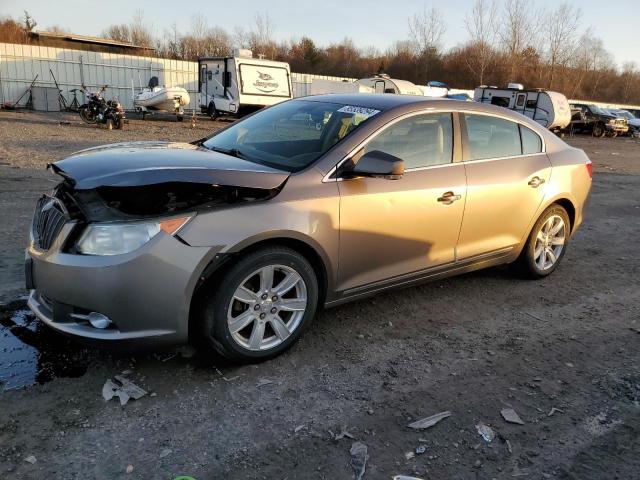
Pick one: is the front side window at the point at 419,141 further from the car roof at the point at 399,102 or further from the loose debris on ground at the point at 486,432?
the loose debris on ground at the point at 486,432

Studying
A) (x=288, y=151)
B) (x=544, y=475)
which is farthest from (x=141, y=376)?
(x=544, y=475)

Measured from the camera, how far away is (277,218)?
10.4 feet

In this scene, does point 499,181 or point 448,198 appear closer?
point 448,198

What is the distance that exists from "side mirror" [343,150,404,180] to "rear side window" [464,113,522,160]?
1.11 m

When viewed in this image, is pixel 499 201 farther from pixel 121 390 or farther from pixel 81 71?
pixel 81 71

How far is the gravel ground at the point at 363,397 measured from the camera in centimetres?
253

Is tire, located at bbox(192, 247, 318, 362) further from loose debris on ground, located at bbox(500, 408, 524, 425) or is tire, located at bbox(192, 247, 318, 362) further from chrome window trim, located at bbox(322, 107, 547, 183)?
loose debris on ground, located at bbox(500, 408, 524, 425)

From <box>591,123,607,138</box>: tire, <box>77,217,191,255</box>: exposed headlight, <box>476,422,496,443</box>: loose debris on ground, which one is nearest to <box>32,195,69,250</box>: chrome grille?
<box>77,217,191,255</box>: exposed headlight

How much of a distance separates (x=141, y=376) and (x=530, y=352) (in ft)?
8.64

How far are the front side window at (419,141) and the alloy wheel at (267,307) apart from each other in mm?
1080

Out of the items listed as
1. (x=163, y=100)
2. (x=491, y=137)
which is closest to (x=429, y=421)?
(x=491, y=137)

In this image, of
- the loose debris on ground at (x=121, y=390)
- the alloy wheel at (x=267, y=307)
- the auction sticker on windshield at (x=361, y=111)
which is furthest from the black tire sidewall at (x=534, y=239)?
the loose debris on ground at (x=121, y=390)

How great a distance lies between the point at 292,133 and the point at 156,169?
4.48 ft

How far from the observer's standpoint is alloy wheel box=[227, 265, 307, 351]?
3203 millimetres
